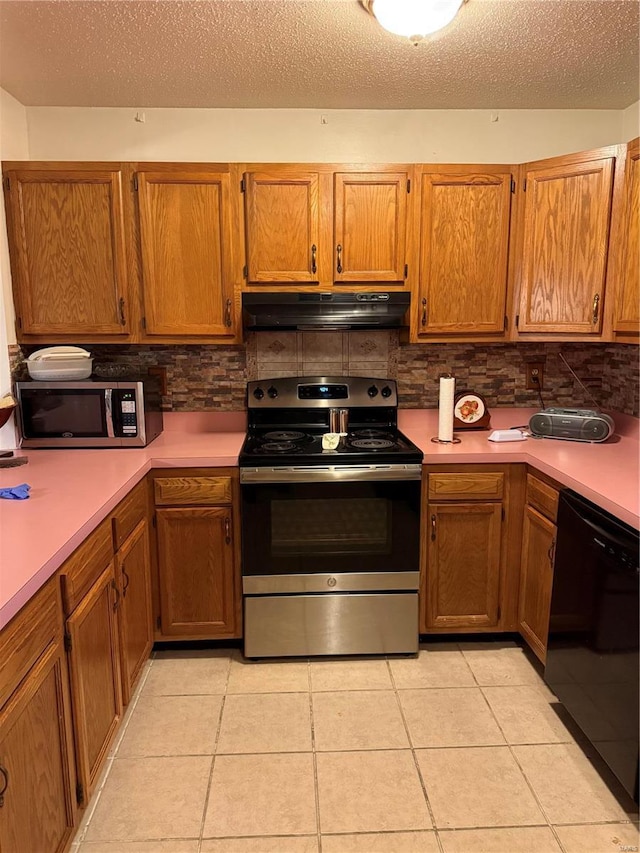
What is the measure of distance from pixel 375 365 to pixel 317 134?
114cm

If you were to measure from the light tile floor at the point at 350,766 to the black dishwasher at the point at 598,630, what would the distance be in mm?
187

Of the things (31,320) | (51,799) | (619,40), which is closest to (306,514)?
(51,799)

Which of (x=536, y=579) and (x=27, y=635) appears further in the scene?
(x=536, y=579)

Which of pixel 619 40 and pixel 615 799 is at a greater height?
pixel 619 40

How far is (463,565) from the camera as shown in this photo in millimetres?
2578

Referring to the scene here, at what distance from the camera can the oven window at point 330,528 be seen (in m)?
2.46

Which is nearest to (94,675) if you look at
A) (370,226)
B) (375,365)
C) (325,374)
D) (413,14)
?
(325,374)

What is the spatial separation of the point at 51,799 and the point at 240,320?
1879mm

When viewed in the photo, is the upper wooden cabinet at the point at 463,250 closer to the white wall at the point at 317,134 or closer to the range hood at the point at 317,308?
the range hood at the point at 317,308

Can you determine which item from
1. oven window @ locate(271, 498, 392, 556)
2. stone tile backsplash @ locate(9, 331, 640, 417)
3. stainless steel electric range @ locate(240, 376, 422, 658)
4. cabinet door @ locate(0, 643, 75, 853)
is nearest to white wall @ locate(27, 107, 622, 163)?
stone tile backsplash @ locate(9, 331, 640, 417)

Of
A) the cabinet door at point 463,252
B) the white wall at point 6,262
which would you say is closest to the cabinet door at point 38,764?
the white wall at point 6,262

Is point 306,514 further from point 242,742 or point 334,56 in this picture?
point 334,56

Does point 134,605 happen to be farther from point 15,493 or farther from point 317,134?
point 317,134

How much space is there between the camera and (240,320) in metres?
2.67
